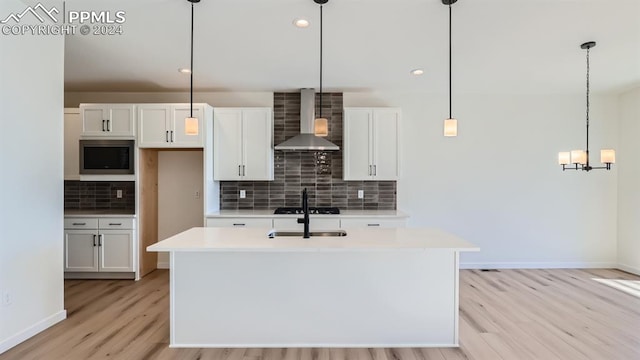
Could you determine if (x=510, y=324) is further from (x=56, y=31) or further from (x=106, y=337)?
(x=56, y=31)

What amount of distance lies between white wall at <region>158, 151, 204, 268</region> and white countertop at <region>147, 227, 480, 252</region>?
2.13 meters

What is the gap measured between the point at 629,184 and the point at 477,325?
3645 millimetres

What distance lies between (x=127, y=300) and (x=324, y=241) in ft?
8.22

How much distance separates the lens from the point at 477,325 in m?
2.99

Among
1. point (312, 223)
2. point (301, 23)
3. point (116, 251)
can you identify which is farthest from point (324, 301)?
point (116, 251)

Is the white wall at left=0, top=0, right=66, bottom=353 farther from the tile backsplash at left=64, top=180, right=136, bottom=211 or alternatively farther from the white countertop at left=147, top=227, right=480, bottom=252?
the tile backsplash at left=64, top=180, right=136, bottom=211

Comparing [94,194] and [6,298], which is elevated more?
[94,194]

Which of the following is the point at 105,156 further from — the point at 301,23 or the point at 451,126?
the point at 451,126

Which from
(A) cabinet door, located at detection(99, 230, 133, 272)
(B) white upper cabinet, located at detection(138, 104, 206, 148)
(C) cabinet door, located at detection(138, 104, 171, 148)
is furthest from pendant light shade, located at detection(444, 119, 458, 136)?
(A) cabinet door, located at detection(99, 230, 133, 272)

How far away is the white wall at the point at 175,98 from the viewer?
4.86 m

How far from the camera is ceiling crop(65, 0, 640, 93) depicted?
274cm

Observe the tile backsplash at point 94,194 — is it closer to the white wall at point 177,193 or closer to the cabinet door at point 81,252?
the white wall at point 177,193

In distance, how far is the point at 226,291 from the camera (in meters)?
2.59

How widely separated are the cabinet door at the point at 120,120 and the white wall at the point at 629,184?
22.0 ft
